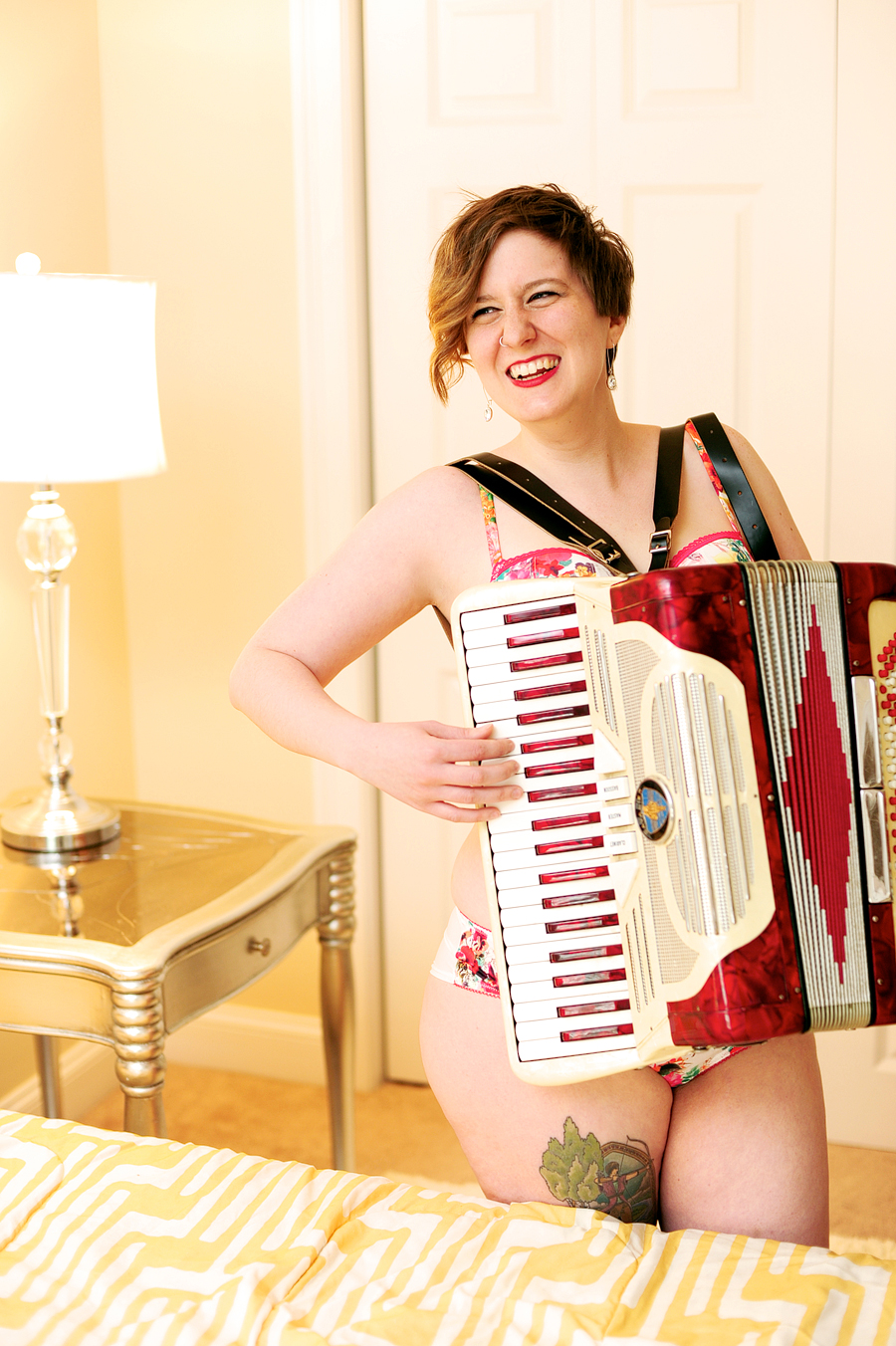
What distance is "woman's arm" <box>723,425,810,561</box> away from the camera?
1.35m

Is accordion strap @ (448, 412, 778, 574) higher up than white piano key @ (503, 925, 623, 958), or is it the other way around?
accordion strap @ (448, 412, 778, 574)

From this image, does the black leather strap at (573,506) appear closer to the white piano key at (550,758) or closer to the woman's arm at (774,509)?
the woman's arm at (774,509)

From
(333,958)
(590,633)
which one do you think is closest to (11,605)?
(333,958)

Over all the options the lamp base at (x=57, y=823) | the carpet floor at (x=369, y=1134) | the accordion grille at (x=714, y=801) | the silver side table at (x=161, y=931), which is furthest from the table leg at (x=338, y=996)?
the accordion grille at (x=714, y=801)

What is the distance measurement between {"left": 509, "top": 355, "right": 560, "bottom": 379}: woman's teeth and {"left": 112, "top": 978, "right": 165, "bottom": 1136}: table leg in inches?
34.5

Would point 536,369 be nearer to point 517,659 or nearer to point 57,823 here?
point 517,659

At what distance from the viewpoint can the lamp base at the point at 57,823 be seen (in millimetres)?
1926

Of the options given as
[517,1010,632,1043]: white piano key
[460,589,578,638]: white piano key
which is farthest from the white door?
[517,1010,632,1043]: white piano key

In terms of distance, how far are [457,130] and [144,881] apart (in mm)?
1463

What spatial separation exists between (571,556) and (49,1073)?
156cm

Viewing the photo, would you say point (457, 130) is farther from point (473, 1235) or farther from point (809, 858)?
point (473, 1235)

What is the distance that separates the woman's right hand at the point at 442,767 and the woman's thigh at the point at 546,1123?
0.24 metres

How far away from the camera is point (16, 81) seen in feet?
7.24

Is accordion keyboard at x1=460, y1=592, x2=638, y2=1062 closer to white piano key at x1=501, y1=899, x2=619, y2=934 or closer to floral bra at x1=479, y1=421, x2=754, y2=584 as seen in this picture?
white piano key at x1=501, y1=899, x2=619, y2=934
